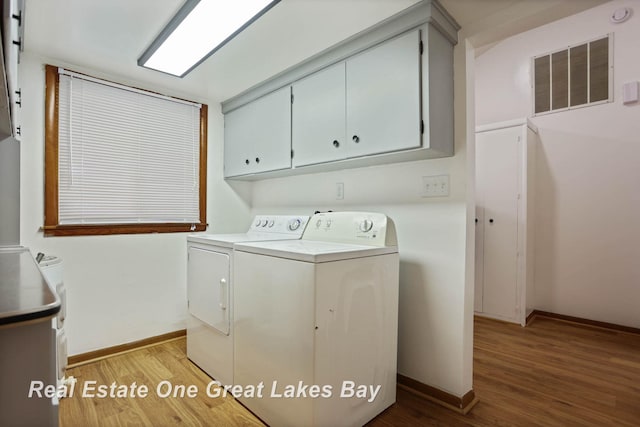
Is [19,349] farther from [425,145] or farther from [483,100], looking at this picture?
[483,100]

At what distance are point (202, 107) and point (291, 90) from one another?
3.29 feet

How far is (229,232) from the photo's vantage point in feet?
9.96

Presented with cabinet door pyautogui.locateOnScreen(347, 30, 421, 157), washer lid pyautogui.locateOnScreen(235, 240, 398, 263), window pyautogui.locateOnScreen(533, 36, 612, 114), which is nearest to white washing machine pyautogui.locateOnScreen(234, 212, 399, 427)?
washer lid pyautogui.locateOnScreen(235, 240, 398, 263)

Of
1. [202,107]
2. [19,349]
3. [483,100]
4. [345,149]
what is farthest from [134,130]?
[483,100]

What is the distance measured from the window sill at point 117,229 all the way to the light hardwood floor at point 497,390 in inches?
35.6

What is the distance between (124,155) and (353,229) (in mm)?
1817

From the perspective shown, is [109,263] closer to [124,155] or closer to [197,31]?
[124,155]

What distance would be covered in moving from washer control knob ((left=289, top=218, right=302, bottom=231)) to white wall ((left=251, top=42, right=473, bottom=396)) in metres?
0.46

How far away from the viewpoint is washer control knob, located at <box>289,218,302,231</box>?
7.68ft

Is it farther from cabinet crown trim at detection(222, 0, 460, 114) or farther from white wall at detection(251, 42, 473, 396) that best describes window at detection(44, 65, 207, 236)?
white wall at detection(251, 42, 473, 396)

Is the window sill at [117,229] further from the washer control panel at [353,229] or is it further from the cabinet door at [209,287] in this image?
the washer control panel at [353,229]

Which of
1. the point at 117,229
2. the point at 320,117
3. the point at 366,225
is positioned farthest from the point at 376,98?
the point at 117,229

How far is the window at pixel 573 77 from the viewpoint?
2959 mm

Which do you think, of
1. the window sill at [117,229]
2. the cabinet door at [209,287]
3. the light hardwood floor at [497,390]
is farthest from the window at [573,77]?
the window sill at [117,229]
